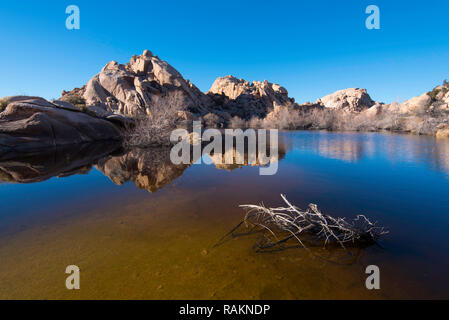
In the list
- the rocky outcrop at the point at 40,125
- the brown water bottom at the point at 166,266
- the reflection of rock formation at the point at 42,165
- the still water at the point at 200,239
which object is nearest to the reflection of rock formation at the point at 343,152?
the still water at the point at 200,239

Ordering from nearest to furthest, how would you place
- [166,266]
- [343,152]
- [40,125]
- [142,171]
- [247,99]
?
[166,266], [142,171], [343,152], [40,125], [247,99]

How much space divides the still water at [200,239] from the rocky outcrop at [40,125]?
8.07 metres

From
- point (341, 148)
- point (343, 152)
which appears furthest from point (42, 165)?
point (341, 148)

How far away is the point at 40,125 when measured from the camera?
513 inches

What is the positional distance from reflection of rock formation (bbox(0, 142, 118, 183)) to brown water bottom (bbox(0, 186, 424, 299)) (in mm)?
5124

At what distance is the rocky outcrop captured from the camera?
12.4 meters

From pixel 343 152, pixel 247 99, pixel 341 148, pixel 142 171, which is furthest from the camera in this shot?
pixel 247 99

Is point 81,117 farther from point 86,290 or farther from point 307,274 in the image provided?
point 307,274

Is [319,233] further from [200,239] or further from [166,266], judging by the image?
[166,266]

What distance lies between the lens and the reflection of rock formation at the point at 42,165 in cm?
721

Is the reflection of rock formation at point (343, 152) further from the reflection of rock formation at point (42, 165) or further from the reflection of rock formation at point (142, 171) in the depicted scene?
the reflection of rock formation at point (42, 165)

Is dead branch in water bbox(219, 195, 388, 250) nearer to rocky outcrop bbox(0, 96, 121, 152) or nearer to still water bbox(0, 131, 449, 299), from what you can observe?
still water bbox(0, 131, 449, 299)

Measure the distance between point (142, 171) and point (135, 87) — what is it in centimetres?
5316

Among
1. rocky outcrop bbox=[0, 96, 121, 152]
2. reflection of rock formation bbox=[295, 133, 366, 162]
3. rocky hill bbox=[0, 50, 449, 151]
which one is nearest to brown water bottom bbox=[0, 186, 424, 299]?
reflection of rock formation bbox=[295, 133, 366, 162]
